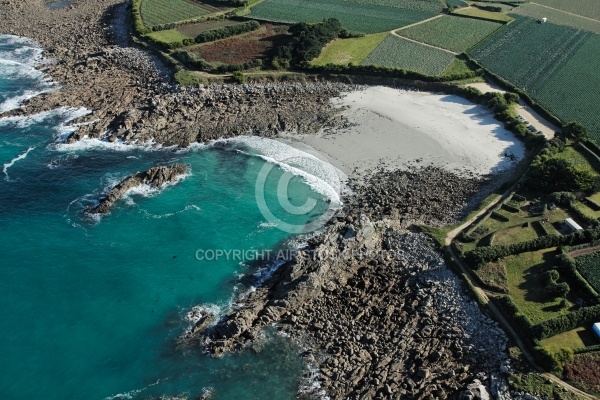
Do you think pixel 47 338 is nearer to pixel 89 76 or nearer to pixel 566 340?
pixel 566 340

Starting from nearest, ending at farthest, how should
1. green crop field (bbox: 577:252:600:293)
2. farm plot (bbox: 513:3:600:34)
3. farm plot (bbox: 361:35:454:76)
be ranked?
green crop field (bbox: 577:252:600:293) < farm plot (bbox: 361:35:454:76) < farm plot (bbox: 513:3:600:34)

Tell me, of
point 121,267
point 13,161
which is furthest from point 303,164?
point 13,161

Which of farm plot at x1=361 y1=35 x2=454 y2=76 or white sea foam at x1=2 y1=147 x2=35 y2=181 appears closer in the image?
white sea foam at x1=2 y1=147 x2=35 y2=181

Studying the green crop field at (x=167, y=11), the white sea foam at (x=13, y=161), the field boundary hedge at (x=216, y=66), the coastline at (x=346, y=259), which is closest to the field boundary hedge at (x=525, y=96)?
the coastline at (x=346, y=259)

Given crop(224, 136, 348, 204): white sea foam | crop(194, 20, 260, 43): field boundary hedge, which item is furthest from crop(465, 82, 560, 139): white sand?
crop(194, 20, 260, 43): field boundary hedge

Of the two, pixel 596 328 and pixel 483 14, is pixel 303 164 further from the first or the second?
pixel 483 14

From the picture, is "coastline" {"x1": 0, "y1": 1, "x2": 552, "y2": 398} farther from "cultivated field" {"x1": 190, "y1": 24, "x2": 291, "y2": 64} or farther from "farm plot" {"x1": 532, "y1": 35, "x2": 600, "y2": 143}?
"farm plot" {"x1": 532, "y1": 35, "x2": 600, "y2": 143}

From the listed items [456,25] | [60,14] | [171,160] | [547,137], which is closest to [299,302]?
[171,160]
